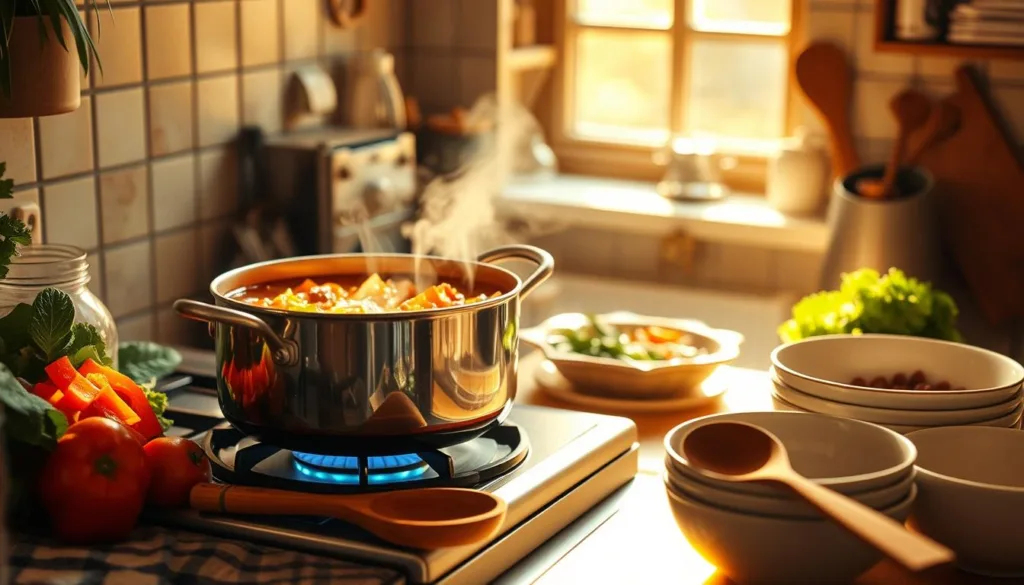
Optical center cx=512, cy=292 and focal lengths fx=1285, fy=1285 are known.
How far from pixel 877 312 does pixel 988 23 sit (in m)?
1.06

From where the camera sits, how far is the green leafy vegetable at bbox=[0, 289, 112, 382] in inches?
43.1

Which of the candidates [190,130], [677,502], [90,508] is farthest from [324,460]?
[190,130]

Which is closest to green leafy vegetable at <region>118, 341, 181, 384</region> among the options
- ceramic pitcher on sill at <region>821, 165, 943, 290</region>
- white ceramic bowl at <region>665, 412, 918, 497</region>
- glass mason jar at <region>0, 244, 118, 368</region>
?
glass mason jar at <region>0, 244, 118, 368</region>

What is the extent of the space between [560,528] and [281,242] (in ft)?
4.49

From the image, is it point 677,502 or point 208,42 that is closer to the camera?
point 677,502

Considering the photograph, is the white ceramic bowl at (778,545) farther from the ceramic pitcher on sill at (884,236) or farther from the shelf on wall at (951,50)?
the shelf on wall at (951,50)

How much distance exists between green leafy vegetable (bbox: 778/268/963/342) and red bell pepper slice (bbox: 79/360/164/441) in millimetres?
881

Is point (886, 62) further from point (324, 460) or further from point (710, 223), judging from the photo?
point (324, 460)

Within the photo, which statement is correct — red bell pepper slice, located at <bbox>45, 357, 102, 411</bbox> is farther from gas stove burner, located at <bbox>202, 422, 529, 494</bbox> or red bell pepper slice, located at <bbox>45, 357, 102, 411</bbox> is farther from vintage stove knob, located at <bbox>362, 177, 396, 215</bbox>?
vintage stove knob, located at <bbox>362, 177, 396, 215</bbox>

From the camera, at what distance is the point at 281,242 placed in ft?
7.82

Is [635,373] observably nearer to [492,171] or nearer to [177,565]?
[177,565]

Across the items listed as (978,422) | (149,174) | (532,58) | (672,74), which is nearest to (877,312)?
(978,422)

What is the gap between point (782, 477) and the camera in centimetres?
93

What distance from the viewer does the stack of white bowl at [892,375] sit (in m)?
1.16
